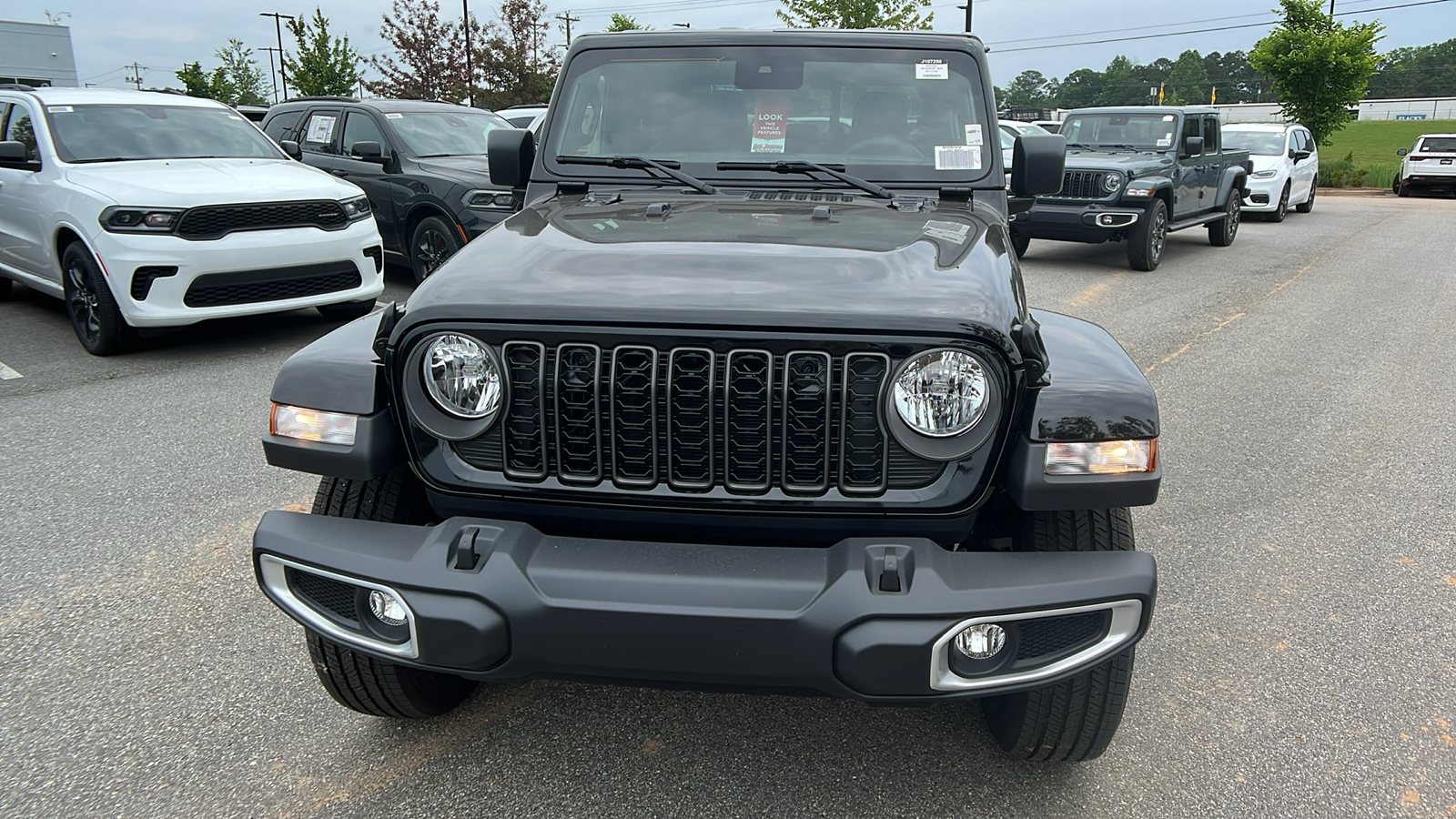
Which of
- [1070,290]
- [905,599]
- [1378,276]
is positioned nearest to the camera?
[905,599]

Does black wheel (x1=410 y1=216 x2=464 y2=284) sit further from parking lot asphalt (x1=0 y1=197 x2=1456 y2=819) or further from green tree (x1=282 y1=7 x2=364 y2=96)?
green tree (x1=282 y1=7 x2=364 y2=96)

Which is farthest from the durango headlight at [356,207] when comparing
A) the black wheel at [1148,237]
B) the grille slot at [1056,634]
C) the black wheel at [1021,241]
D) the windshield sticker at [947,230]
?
the black wheel at [1148,237]

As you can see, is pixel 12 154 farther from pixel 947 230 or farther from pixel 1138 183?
pixel 1138 183

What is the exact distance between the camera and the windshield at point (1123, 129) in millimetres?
11945

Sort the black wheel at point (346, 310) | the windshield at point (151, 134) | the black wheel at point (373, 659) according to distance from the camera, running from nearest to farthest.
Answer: the black wheel at point (373, 659), the windshield at point (151, 134), the black wheel at point (346, 310)

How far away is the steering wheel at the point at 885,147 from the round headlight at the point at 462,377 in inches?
66.0

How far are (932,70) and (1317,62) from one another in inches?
1049

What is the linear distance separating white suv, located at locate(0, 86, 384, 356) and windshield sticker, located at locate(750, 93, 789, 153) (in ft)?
15.1

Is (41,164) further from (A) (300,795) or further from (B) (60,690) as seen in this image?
(A) (300,795)

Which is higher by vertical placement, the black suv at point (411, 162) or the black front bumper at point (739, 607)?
the black suv at point (411, 162)

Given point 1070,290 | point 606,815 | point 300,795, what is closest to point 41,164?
point 300,795

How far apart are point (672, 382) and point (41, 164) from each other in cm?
705

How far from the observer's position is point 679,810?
2389 millimetres

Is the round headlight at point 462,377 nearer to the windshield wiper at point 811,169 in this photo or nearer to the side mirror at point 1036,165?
the windshield wiper at point 811,169
